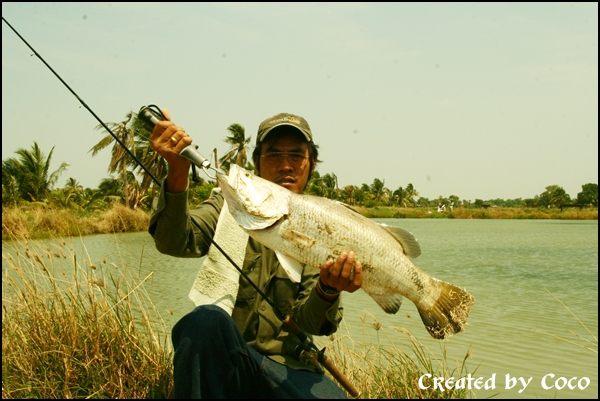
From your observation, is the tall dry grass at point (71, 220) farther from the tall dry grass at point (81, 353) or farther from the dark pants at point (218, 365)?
the dark pants at point (218, 365)

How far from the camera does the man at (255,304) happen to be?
8.20ft

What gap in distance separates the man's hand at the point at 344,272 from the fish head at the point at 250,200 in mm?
334

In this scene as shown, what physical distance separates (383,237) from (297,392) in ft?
2.91

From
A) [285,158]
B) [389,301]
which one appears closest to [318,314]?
[389,301]

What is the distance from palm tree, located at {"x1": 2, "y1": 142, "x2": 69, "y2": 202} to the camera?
99.9 feet

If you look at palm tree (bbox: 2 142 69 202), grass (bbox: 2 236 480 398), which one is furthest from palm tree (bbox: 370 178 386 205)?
grass (bbox: 2 236 480 398)

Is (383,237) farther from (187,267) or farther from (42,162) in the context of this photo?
(42,162)

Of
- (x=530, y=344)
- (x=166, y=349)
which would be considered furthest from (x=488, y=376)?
(x=166, y=349)

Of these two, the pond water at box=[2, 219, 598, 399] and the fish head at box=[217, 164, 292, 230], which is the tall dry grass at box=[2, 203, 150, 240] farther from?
the fish head at box=[217, 164, 292, 230]

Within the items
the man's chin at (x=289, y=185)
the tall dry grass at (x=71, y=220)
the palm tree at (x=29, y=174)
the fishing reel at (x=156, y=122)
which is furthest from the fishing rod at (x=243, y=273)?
the palm tree at (x=29, y=174)

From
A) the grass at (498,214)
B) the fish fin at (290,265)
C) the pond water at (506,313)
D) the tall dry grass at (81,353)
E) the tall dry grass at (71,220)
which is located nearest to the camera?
the fish fin at (290,265)

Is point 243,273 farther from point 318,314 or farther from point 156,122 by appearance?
point 156,122

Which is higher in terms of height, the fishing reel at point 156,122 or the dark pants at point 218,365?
the fishing reel at point 156,122

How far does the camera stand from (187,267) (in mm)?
14914
